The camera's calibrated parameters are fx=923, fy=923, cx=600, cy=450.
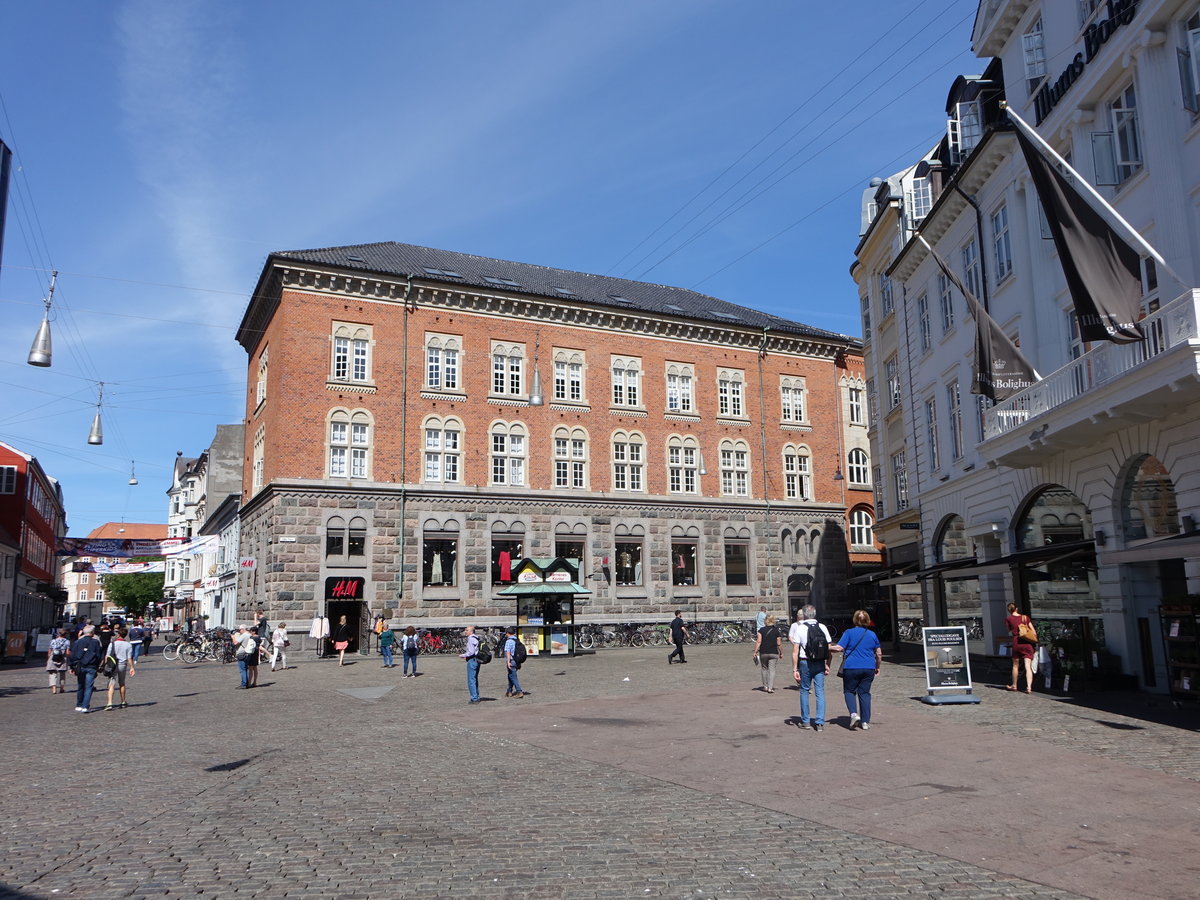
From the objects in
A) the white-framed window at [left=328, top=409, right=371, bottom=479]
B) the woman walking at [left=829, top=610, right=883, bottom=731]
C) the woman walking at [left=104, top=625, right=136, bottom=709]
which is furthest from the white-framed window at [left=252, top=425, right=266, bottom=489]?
the woman walking at [left=829, top=610, right=883, bottom=731]

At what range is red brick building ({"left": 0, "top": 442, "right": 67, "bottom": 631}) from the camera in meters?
54.2

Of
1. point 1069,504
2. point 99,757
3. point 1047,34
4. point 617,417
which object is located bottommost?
point 99,757

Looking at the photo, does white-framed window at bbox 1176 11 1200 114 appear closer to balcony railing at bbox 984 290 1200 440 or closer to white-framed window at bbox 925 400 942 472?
balcony railing at bbox 984 290 1200 440

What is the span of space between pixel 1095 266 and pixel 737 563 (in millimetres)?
35219

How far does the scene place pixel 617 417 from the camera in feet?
155

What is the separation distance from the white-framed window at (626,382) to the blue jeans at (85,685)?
30.6 metres

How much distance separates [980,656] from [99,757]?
2254cm

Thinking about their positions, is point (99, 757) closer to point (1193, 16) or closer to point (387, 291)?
point (1193, 16)

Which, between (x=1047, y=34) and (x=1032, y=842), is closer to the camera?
(x=1032, y=842)

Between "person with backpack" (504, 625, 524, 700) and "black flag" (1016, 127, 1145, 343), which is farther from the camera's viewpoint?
"person with backpack" (504, 625, 524, 700)

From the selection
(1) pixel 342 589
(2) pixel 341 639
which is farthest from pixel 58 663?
(1) pixel 342 589

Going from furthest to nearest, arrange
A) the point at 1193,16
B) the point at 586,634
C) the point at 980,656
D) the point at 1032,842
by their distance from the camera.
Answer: the point at 586,634, the point at 980,656, the point at 1193,16, the point at 1032,842

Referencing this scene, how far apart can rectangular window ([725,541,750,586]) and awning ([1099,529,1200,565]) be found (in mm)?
32995

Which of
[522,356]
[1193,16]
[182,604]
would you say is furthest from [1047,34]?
[182,604]
